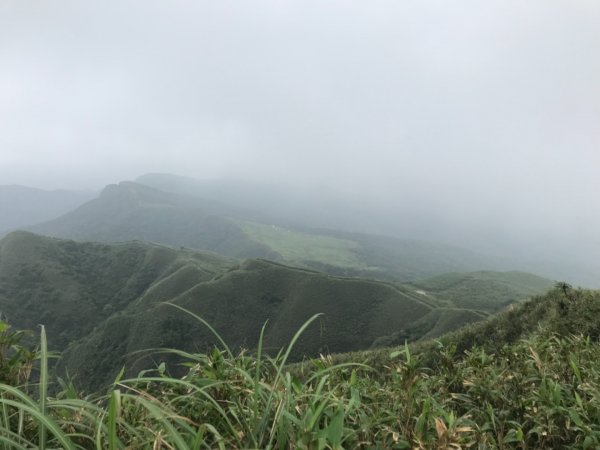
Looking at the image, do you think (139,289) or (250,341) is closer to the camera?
(250,341)

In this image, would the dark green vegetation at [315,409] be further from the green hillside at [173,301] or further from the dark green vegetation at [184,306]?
the dark green vegetation at [184,306]

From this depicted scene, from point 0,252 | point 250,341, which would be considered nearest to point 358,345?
point 250,341

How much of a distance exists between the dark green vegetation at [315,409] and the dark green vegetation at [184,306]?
Result: 64.0 metres

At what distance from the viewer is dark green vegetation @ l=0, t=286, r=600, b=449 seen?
2516 millimetres

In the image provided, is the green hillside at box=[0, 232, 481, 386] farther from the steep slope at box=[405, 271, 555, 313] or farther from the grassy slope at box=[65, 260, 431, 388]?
the steep slope at box=[405, 271, 555, 313]

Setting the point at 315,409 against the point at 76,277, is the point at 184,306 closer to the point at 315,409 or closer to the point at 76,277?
the point at 76,277

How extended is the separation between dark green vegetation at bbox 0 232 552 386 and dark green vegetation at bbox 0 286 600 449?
210ft

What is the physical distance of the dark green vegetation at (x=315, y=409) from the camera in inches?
99.0

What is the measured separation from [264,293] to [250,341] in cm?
1882

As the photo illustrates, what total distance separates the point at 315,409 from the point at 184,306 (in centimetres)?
9875

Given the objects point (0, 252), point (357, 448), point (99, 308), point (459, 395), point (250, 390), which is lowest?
point (99, 308)

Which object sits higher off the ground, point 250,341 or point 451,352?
point 451,352

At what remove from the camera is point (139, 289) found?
5733 inches

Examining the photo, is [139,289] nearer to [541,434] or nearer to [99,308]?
[99,308]
